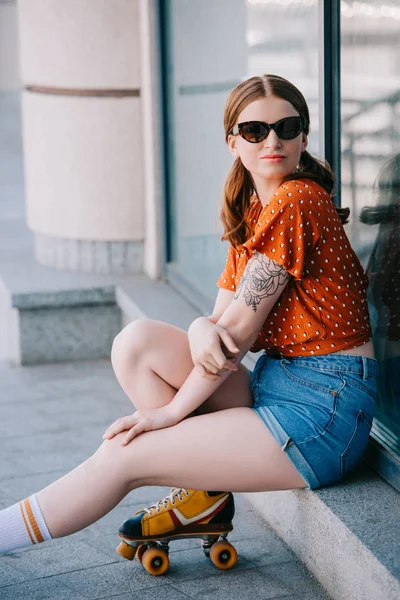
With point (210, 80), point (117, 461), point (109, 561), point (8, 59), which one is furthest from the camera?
point (8, 59)

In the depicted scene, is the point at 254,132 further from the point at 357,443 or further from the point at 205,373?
the point at 357,443

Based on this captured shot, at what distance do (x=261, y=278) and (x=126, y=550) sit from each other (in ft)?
3.02

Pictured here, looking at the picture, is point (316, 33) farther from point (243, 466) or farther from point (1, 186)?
point (1, 186)

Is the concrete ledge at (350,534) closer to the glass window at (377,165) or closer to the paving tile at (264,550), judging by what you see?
the paving tile at (264,550)

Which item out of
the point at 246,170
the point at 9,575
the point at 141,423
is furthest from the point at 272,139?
the point at 9,575

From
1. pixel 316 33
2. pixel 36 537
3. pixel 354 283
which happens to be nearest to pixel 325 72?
pixel 316 33

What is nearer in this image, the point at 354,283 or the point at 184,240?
the point at 354,283

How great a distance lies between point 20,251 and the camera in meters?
6.44

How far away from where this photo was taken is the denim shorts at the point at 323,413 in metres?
2.63

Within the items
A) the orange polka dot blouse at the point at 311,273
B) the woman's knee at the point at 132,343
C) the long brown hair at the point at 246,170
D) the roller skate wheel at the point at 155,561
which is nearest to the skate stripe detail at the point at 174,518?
the roller skate wheel at the point at 155,561

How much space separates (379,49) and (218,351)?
1.01 metres

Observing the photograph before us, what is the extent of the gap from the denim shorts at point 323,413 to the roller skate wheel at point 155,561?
496 millimetres

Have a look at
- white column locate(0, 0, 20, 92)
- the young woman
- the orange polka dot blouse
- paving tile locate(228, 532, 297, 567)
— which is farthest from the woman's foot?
white column locate(0, 0, 20, 92)

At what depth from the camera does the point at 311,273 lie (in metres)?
2.63
